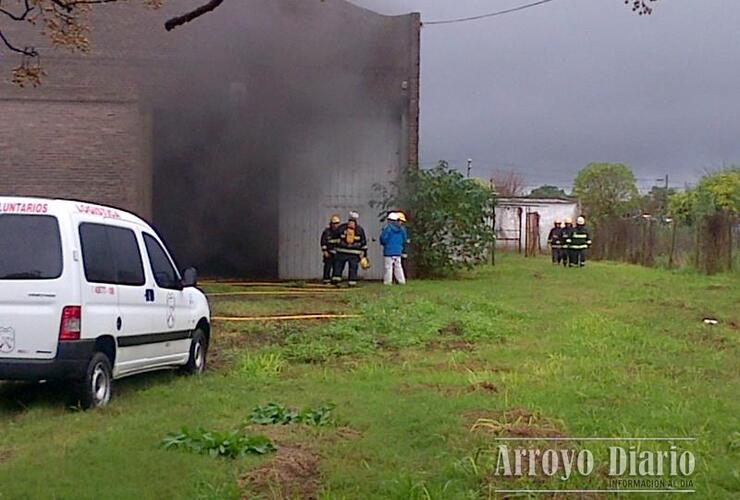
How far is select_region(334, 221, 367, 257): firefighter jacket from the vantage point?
68.5 ft

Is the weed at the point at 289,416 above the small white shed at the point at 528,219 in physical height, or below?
below

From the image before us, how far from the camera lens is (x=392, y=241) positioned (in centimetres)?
2131

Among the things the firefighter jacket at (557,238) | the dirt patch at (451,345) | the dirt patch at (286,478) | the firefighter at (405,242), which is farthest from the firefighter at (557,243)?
the dirt patch at (286,478)

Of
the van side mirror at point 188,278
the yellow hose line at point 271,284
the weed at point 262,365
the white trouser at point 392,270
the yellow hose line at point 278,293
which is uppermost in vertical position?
the van side mirror at point 188,278

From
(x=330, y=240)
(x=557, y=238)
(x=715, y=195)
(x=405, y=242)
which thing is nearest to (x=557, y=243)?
(x=557, y=238)

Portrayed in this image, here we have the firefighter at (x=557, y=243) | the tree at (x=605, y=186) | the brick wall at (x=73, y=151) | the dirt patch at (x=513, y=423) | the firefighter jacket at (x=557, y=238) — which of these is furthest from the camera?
the tree at (x=605, y=186)

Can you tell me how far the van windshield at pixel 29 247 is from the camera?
752 centimetres

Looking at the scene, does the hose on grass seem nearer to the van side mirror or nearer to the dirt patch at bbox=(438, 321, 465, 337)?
the dirt patch at bbox=(438, 321, 465, 337)

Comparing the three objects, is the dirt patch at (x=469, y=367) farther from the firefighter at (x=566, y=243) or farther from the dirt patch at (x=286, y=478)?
the firefighter at (x=566, y=243)

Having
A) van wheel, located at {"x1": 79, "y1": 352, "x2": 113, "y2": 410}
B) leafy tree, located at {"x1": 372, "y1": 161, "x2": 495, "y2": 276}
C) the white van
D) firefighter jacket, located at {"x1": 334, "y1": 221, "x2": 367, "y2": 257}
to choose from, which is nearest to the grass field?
van wheel, located at {"x1": 79, "y1": 352, "x2": 113, "y2": 410}

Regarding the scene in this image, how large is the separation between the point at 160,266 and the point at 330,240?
1193 centimetres

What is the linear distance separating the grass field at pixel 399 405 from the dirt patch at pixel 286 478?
0.04 ft

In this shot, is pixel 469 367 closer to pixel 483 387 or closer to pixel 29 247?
pixel 483 387

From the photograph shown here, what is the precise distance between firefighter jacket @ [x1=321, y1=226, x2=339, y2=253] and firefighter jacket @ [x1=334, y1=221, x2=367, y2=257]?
0.08m
